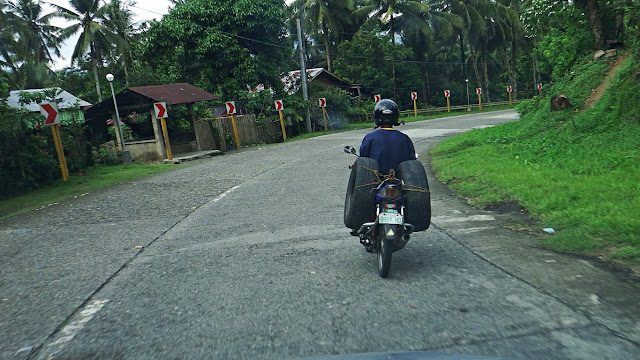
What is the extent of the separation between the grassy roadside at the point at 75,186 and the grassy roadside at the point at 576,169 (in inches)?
374

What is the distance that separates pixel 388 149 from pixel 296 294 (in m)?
1.88

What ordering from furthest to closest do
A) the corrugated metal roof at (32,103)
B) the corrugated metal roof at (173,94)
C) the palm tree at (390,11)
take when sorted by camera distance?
the palm tree at (390,11)
the corrugated metal roof at (173,94)
the corrugated metal roof at (32,103)

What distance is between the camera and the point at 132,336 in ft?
13.0

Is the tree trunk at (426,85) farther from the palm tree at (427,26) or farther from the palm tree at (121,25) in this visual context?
the palm tree at (121,25)

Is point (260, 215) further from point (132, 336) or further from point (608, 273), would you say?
point (608, 273)

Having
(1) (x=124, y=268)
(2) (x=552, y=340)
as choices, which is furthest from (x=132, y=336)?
(2) (x=552, y=340)

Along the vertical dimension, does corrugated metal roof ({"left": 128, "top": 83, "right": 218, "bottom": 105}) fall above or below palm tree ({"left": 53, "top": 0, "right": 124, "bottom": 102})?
below

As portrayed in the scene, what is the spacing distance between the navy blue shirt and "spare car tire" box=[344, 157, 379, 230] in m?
0.29

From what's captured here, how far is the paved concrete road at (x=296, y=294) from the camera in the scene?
357 cm

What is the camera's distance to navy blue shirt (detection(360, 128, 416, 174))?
5.59 meters

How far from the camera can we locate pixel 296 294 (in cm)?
Answer: 464

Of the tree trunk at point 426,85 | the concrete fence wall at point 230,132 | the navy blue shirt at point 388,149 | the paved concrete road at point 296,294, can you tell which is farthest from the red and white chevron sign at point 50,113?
the tree trunk at point 426,85

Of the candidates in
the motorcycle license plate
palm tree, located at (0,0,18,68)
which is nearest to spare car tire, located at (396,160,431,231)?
the motorcycle license plate

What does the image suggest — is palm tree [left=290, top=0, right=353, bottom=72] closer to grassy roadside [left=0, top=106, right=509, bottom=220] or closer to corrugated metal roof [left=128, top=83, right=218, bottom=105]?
corrugated metal roof [left=128, top=83, right=218, bottom=105]
